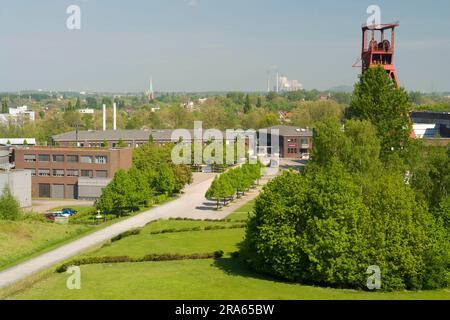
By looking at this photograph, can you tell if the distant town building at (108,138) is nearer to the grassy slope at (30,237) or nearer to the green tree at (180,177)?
the green tree at (180,177)

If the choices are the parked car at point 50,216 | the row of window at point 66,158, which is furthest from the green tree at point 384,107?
the row of window at point 66,158

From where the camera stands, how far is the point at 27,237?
46031 mm

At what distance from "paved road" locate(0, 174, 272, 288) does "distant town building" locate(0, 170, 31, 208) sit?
1485 cm

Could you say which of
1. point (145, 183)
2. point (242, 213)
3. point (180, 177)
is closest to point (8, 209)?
point (145, 183)

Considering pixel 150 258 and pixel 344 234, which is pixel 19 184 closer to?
pixel 150 258

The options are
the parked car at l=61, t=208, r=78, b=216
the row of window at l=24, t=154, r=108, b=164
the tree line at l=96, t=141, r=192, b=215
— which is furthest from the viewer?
the row of window at l=24, t=154, r=108, b=164

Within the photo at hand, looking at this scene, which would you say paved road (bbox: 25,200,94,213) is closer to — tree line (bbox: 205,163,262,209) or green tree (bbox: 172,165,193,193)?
green tree (bbox: 172,165,193,193)

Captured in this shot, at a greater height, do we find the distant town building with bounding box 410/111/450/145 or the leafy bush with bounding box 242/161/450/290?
the distant town building with bounding box 410/111/450/145

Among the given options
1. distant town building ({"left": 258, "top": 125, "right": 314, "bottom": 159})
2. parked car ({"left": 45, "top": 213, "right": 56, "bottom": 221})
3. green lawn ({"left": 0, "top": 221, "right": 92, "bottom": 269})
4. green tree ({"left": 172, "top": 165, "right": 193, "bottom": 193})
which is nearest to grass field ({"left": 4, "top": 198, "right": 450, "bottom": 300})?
green lawn ({"left": 0, "top": 221, "right": 92, "bottom": 269})

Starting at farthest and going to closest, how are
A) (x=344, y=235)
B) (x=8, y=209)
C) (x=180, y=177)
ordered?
Result: 1. (x=180, y=177)
2. (x=8, y=209)
3. (x=344, y=235)

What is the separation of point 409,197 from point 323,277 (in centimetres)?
634

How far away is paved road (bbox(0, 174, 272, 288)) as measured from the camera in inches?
1468

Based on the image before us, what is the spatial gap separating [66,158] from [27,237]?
30.7 meters

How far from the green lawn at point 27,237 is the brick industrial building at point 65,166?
22.8 m
